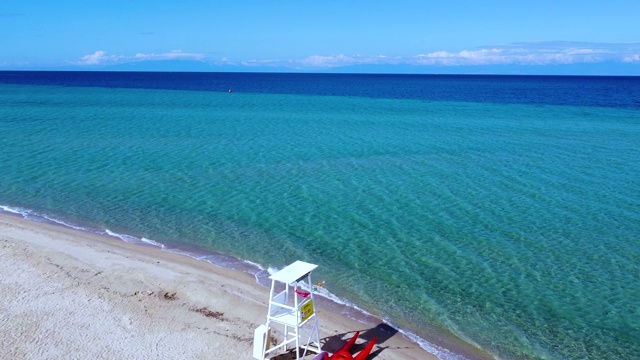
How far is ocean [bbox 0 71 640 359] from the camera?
15328 millimetres

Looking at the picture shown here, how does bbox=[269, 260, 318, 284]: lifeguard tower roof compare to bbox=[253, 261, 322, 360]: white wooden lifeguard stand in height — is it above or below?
above

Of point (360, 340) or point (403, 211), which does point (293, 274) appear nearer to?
point (360, 340)

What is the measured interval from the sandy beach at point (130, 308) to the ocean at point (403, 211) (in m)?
1.29

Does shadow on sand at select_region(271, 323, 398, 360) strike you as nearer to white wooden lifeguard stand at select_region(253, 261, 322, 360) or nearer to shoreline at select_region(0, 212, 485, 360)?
shoreline at select_region(0, 212, 485, 360)

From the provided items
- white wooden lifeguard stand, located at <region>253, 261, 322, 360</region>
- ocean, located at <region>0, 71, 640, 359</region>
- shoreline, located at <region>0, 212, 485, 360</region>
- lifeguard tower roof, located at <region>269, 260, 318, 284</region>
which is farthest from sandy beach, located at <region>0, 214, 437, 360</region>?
lifeguard tower roof, located at <region>269, 260, 318, 284</region>

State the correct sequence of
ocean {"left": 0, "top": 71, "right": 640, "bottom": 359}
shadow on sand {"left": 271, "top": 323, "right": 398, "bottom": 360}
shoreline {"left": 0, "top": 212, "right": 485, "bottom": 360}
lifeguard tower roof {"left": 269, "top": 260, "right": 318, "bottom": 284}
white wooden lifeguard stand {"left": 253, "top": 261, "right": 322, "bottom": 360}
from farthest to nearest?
1. ocean {"left": 0, "top": 71, "right": 640, "bottom": 359}
2. shoreline {"left": 0, "top": 212, "right": 485, "bottom": 360}
3. shadow on sand {"left": 271, "top": 323, "right": 398, "bottom": 360}
4. white wooden lifeguard stand {"left": 253, "top": 261, "right": 322, "bottom": 360}
5. lifeguard tower roof {"left": 269, "top": 260, "right": 318, "bottom": 284}

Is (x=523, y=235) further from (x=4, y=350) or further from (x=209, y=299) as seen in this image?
(x=4, y=350)

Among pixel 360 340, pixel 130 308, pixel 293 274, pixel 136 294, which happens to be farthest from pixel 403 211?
pixel 130 308

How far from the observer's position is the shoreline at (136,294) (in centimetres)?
1343

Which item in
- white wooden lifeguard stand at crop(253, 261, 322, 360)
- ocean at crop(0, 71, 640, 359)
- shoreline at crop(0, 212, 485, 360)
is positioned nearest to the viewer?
white wooden lifeguard stand at crop(253, 261, 322, 360)

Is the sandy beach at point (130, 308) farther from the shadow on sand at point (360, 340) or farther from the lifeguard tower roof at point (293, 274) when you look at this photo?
the lifeguard tower roof at point (293, 274)

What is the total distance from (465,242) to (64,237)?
1542 cm

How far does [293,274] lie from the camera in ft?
39.8

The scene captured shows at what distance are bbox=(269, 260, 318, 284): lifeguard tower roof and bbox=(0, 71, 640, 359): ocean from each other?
369 cm
